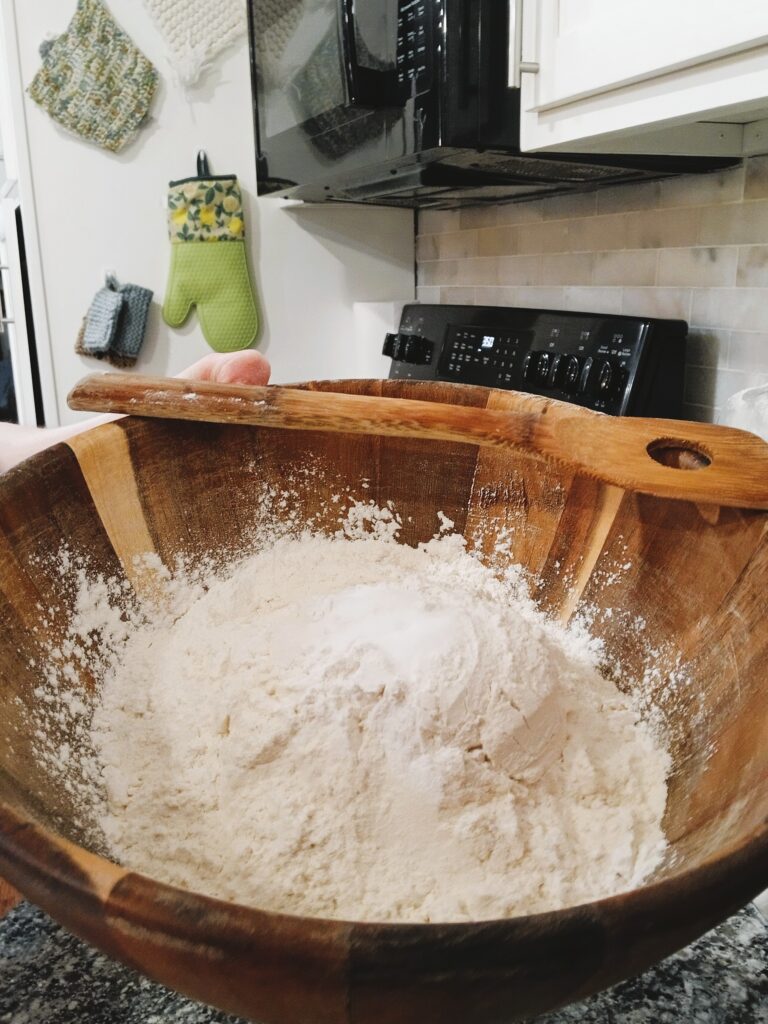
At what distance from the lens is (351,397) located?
0.61 meters

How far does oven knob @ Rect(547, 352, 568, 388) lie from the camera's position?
1127 mm

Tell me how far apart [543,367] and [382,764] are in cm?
85

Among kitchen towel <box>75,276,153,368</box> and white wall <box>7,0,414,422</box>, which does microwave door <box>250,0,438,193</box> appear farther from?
kitchen towel <box>75,276,153,368</box>

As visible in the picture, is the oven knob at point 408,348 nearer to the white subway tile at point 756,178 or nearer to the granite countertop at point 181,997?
the white subway tile at point 756,178

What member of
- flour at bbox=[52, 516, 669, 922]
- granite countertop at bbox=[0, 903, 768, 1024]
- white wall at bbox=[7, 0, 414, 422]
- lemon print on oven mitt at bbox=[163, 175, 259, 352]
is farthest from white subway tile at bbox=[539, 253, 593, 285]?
granite countertop at bbox=[0, 903, 768, 1024]

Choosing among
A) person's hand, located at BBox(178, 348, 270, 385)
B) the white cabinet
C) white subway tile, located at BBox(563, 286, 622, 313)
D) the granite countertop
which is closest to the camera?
the granite countertop

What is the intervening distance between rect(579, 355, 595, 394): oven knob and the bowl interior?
18.8 inches

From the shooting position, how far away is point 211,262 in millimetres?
1531

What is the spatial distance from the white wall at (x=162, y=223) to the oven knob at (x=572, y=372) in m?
0.73

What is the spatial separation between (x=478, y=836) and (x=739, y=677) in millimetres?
170

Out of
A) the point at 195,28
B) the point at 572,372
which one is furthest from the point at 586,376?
the point at 195,28

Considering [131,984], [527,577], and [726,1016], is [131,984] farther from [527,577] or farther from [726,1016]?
[527,577]

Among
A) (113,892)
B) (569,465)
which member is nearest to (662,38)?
(569,465)

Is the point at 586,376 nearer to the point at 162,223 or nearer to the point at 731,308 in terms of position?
the point at 731,308
